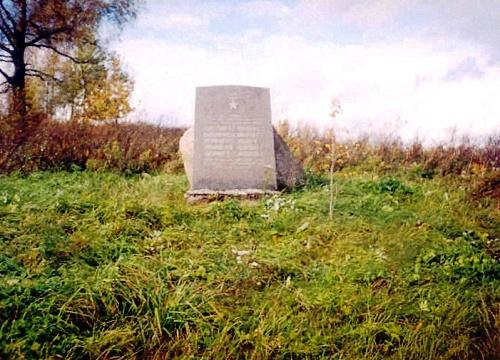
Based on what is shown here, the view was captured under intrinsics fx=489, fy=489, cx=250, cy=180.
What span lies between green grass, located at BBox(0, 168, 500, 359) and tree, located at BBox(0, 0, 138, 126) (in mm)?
12349

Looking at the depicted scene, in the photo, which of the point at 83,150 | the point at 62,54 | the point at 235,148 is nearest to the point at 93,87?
the point at 62,54

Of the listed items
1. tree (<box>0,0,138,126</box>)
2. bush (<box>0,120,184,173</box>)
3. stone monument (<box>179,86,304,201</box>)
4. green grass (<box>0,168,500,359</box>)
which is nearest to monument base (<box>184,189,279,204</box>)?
stone monument (<box>179,86,304,201</box>)

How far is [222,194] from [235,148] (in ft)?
2.51

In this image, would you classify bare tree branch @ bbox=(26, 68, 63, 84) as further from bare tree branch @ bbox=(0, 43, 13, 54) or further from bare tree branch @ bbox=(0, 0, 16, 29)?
bare tree branch @ bbox=(0, 0, 16, 29)

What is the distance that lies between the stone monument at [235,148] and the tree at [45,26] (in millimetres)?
10376

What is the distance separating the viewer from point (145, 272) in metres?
3.69

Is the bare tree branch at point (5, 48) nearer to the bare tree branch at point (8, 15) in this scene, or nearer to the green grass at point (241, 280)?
the bare tree branch at point (8, 15)

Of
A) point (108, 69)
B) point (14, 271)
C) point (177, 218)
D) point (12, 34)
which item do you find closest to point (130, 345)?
point (14, 271)

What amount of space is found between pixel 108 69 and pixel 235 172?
13912 millimetres

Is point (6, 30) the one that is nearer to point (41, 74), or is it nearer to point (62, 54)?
point (41, 74)

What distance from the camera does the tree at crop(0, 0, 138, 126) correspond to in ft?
53.7

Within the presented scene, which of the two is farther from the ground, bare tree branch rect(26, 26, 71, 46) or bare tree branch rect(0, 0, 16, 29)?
bare tree branch rect(0, 0, 16, 29)

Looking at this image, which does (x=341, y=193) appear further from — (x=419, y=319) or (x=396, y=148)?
(x=396, y=148)

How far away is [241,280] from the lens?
3.83 metres
